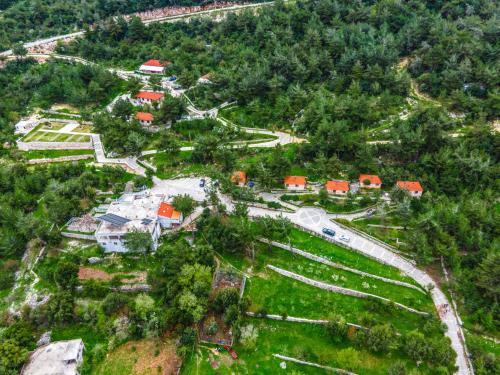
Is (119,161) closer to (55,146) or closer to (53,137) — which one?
(55,146)

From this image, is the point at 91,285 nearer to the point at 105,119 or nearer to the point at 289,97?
the point at 105,119

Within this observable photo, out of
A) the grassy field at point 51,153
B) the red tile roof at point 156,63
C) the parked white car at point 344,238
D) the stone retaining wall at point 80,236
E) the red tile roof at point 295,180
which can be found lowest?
the grassy field at point 51,153

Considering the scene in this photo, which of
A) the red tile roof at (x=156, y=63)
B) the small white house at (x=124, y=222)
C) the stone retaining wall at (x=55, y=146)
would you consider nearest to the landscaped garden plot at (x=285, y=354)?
the small white house at (x=124, y=222)

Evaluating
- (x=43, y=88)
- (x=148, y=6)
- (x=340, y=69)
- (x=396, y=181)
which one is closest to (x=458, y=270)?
(x=396, y=181)

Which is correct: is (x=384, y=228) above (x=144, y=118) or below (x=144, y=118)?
below

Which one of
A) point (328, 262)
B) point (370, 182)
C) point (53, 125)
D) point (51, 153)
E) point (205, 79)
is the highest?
point (205, 79)

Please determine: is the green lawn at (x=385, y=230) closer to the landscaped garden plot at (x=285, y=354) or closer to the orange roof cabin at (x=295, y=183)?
the orange roof cabin at (x=295, y=183)

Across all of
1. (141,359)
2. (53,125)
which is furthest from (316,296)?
(53,125)
